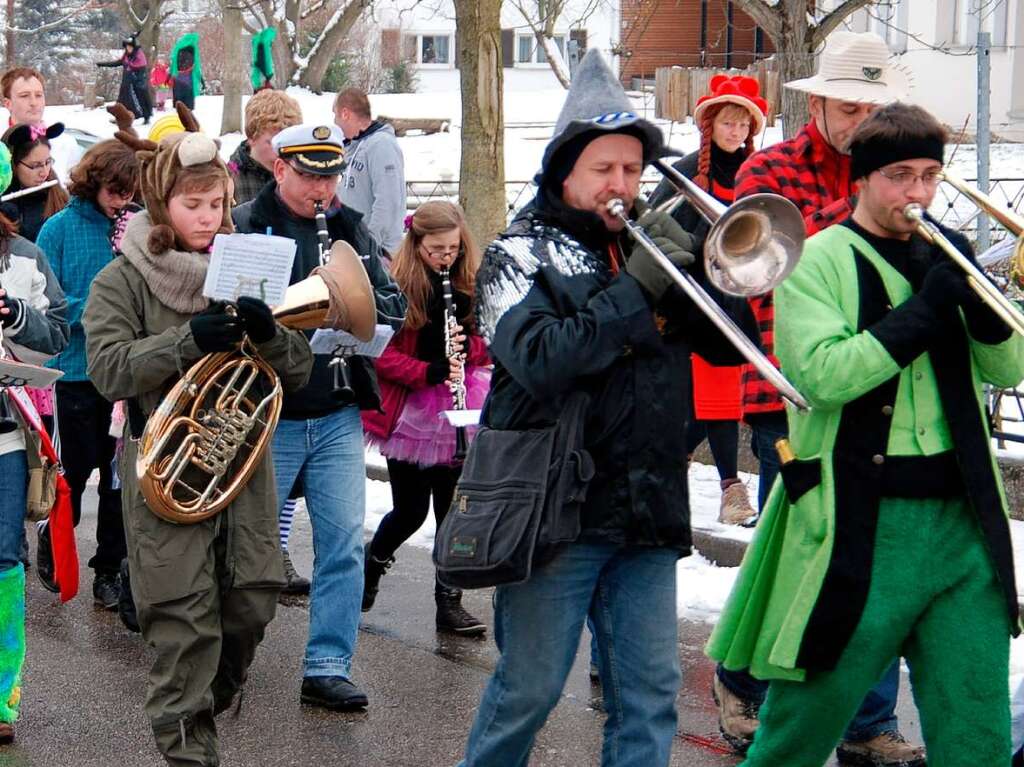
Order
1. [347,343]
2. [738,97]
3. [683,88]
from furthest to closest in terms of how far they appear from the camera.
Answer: [683,88] → [738,97] → [347,343]

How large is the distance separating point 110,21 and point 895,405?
54.0 m

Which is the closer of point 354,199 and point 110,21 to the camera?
point 354,199

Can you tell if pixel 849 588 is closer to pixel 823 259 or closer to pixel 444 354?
pixel 823 259

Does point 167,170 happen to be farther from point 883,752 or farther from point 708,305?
point 883,752

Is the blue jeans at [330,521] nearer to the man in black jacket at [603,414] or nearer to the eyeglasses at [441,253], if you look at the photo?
the eyeglasses at [441,253]

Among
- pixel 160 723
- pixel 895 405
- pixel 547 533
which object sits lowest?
pixel 160 723

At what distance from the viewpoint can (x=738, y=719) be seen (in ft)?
16.0

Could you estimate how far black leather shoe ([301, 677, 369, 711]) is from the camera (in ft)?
17.6

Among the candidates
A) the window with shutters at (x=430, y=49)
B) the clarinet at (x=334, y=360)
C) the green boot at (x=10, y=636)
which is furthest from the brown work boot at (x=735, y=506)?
the window with shutters at (x=430, y=49)

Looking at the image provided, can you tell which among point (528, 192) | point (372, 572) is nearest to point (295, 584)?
point (372, 572)

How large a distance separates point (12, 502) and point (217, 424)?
3.21ft

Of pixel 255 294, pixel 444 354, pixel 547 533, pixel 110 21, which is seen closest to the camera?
pixel 547 533

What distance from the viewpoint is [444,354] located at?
6.16 m

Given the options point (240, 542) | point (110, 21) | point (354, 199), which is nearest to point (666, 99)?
point (354, 199)
